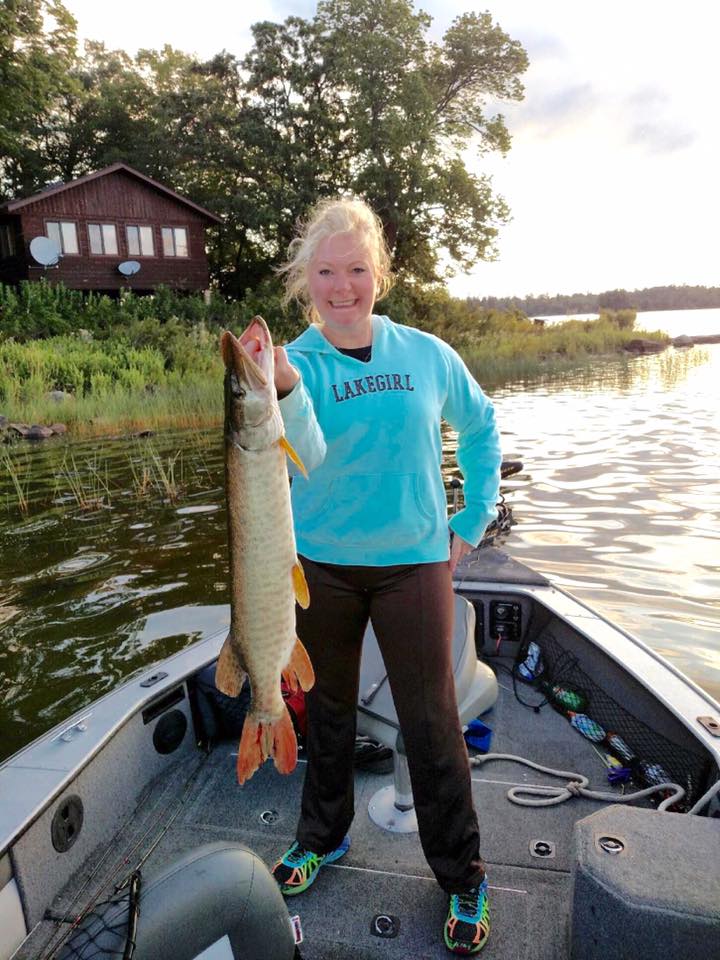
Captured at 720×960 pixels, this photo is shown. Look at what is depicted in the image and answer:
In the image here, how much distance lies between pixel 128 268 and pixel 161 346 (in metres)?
9.32

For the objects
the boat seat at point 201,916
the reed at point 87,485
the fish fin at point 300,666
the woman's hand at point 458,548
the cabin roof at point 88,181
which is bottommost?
the reed at point 87,485

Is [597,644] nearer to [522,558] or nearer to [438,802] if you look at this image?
[438,802]

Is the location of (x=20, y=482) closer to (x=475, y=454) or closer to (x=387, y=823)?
(x=387, y=823)

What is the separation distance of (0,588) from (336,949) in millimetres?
6339

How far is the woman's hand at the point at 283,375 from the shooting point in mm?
1905

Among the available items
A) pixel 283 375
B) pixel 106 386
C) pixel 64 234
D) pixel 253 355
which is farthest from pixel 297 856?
pixel 64 234

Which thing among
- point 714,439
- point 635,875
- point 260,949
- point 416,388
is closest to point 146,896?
point 260,949

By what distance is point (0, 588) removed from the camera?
7641 mm

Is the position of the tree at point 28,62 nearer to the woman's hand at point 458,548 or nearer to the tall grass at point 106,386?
the tall grass at point 106,386

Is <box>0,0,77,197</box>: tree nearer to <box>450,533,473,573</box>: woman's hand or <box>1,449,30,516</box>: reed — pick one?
<box>1,449,30,516</box>: reed

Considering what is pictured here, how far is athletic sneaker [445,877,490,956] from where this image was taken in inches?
96.5

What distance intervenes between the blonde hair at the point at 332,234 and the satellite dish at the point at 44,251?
29047mm

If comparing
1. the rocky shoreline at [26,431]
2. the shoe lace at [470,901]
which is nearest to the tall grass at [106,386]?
the rocky shoreline at [26,431]

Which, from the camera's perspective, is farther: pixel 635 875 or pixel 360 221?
pixel 360 221
